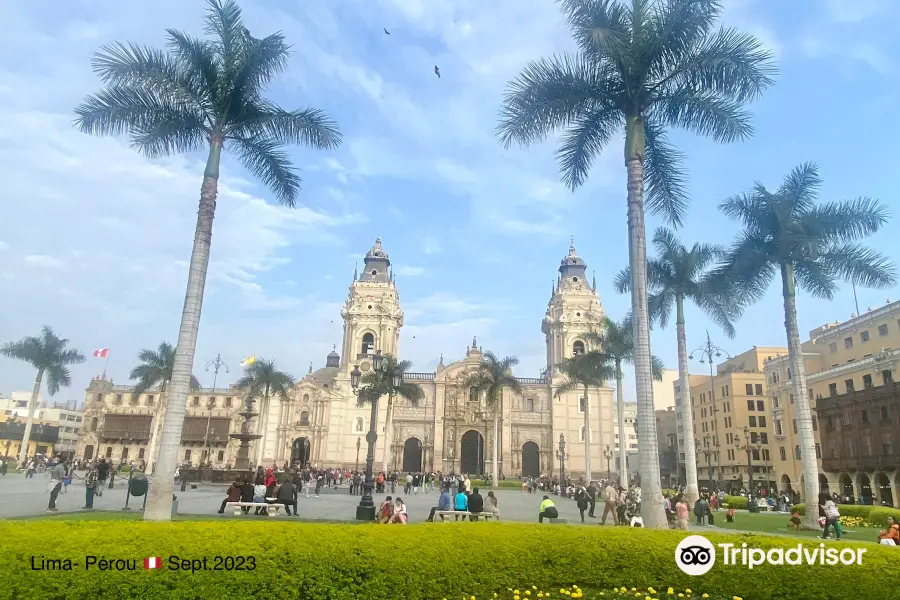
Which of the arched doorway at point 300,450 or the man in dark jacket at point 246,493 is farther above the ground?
the arched doorway at point 300,450

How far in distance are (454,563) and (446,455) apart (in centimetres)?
6005

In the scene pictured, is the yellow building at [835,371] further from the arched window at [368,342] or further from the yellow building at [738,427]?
the arched window at [368,342]

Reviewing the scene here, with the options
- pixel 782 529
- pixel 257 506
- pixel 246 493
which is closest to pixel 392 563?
pixel 257 506

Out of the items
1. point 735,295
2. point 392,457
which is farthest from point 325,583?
point 392,457

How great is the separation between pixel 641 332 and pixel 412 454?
184 ft

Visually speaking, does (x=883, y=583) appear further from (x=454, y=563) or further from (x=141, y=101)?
(x=141, y=101)

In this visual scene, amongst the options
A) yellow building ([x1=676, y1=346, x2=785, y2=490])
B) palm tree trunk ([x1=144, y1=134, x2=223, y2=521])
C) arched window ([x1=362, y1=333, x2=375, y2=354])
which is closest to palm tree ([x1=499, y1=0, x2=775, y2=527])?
palm tree trunk ([x1=144, y1=134, x2=223, y2=521])

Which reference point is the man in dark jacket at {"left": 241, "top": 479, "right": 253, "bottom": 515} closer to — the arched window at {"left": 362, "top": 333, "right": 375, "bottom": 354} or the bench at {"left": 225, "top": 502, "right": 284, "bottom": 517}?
the bench at {"left": 225, "top": 502, "right": 284, "bottom": 517}

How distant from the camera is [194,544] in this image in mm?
7715

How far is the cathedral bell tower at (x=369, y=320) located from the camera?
230 feet

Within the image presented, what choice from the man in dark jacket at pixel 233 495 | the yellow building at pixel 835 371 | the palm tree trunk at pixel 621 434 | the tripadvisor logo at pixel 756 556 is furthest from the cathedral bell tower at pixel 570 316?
the tripadvisor logo at pixel 756 556

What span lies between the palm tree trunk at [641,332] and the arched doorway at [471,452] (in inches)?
2149

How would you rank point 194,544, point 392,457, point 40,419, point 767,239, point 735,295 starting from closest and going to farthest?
point 194,544 → point 767,239 → point 735,295 → point 392,457 → point 40,419

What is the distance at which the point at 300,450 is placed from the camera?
6719 cm
